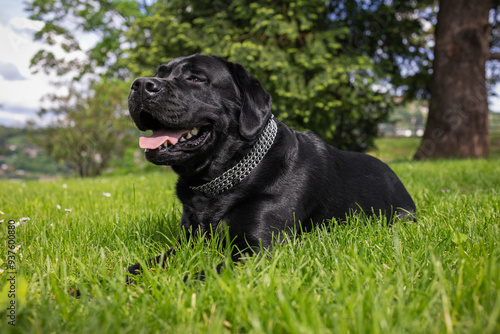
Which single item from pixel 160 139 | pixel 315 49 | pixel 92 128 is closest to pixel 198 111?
pixel 160 139

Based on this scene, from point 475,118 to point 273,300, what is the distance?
10.4m

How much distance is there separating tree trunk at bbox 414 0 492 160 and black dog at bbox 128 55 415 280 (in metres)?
8.39

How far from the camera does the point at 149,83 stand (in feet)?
7.54

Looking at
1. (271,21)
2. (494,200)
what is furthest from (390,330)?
(271,21)

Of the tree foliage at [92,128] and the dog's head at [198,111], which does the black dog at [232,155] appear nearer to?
the dog's head at [198,111]

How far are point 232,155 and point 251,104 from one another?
0.39 metres

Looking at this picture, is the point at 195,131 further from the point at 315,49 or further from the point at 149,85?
the point at 315,49

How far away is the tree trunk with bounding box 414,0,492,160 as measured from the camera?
9.32 meters

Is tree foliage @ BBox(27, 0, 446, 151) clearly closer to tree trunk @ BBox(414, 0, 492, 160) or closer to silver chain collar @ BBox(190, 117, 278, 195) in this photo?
tree trunk @ BBox(414, 0, 492, 160)

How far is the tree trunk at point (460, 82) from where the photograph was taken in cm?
932

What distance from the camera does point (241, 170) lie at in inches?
94.7

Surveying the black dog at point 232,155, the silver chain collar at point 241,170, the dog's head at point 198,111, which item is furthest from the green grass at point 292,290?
the dog's head at point 198,111

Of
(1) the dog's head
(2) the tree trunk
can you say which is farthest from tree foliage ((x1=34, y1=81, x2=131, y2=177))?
(1) the dog's head

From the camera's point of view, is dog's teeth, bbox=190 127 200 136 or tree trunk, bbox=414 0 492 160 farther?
tree trunk, bbox=414 0 492 160
